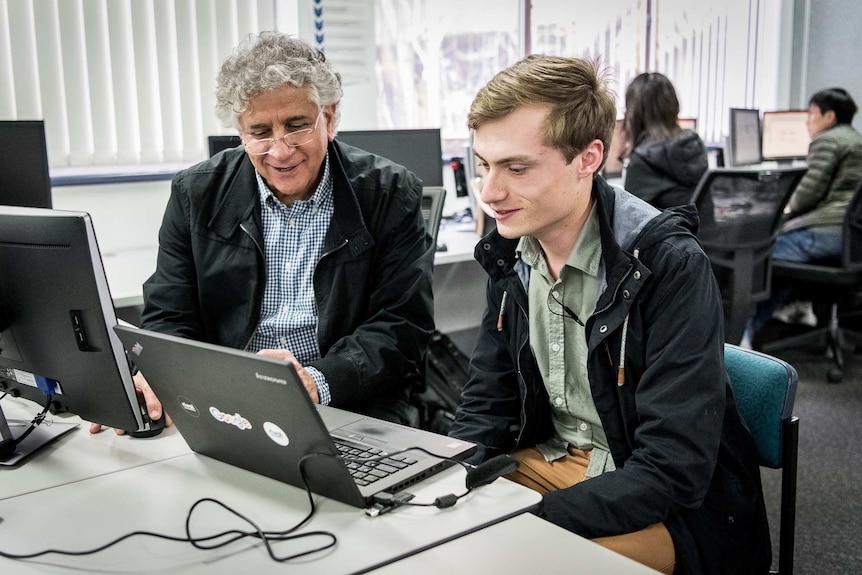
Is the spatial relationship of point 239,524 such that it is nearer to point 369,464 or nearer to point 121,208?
point 369,464

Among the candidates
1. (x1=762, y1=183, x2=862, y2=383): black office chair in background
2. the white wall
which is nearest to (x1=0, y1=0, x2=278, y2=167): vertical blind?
the white wall

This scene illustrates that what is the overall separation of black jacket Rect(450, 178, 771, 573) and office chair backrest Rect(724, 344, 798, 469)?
0.04 meters

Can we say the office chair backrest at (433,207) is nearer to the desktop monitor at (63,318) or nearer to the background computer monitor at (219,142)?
the background computer monitor at (219,142)

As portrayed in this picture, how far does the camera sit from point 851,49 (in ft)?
20.3

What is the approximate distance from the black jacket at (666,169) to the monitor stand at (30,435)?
9.38ft

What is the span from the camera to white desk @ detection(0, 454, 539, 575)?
986mm

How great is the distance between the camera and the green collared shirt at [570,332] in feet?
4.87

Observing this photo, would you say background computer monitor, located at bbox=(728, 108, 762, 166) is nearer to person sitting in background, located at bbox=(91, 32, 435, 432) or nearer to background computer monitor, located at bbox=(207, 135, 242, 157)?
background computer monitor, located at bbox=(207, 135, 242, 157)

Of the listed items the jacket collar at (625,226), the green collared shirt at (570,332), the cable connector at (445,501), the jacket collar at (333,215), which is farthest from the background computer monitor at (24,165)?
the cable connector at (445,501)

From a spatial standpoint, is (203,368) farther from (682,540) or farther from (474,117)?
(682,540)

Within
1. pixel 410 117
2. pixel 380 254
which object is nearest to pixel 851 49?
pixel 410 117

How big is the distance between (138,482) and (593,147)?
87 cm

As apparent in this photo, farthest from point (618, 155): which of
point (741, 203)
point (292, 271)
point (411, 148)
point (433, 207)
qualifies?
point (292, 271)

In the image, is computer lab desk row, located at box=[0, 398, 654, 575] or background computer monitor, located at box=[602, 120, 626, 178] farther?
background computer monitor, located at box=[602, 120, 626, 178]
